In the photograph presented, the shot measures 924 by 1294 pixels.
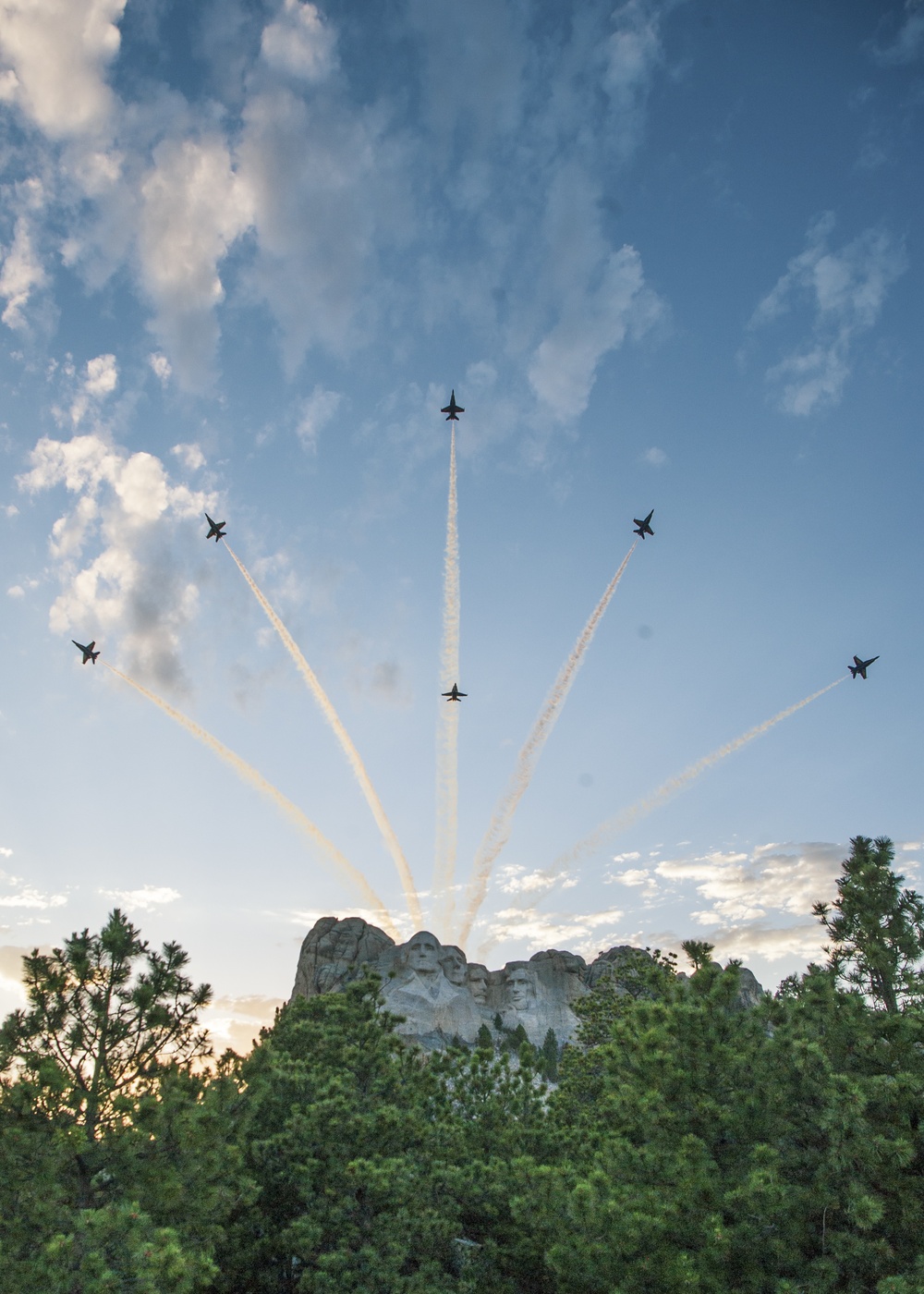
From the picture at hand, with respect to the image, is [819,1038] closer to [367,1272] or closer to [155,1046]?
[367,1272]

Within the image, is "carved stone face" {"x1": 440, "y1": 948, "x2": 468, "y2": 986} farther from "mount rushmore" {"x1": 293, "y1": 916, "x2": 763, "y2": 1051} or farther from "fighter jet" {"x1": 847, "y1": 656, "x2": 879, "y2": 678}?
"fighter jet" {"x1": 847, "y1": 656, "x2": 879, "y2": 678}

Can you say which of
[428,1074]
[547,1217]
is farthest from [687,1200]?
[428,1074]

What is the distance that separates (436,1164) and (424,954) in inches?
2983

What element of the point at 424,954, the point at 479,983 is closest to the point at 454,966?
the point at 424,954

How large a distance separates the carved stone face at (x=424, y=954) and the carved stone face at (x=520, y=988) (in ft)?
36.9

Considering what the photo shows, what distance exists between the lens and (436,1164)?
68.6 feet

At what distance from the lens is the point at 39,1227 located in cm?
1377

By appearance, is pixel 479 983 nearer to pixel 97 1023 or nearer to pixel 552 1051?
pixel 552 1051

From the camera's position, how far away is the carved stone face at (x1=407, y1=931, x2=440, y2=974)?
91.6 m

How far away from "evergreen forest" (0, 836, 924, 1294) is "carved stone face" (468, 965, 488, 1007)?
78086 mm

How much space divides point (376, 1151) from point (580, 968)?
87.0 m

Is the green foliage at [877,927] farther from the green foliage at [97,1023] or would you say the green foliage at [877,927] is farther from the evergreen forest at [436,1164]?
the green foliage at [97,1023]

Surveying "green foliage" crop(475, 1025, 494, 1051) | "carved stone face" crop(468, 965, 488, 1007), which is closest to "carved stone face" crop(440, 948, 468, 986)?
"carved stone face" crop(468, 965, 488, 1007)

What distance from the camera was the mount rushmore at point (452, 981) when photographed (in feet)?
288
